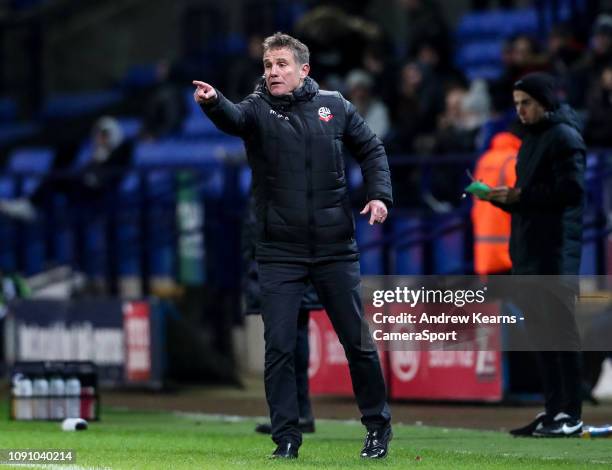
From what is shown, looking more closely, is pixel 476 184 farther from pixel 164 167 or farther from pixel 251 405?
pixel 164 167

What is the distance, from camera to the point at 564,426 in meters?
10.6

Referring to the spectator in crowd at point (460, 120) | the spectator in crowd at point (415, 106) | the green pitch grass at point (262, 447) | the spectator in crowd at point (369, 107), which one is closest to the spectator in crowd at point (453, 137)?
the spectator in crowd at point (460, 120)

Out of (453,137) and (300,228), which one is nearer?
(300,228)

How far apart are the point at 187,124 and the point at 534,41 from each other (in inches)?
255

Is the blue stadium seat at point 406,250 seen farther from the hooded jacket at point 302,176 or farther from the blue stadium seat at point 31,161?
the blue stadium seat at point 31,161

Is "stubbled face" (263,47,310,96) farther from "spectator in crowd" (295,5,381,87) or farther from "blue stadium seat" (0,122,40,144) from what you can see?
"blue stadium seat" (0,122,40,144)

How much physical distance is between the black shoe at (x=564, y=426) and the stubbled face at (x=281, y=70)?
2.92 m

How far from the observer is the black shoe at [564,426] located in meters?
10.6

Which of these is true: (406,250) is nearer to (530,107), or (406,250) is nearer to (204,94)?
(530,107)

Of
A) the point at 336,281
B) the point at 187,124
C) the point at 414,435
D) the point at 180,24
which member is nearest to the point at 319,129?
the point at 336,281

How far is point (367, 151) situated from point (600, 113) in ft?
21.0

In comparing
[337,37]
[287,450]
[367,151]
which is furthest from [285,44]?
[337,37]

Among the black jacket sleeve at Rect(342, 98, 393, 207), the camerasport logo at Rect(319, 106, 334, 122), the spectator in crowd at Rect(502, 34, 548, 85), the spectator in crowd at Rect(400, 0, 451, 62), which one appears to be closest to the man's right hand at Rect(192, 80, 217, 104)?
the camerasport logo at Rect(319, 106, 334, 122)

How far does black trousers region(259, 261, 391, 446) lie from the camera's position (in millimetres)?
9062
